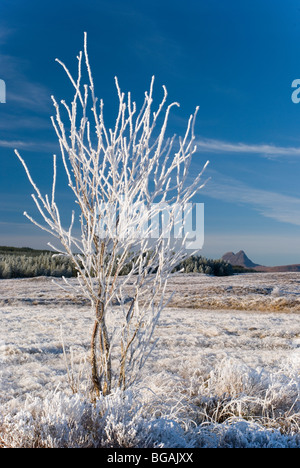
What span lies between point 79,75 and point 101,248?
4.60ft

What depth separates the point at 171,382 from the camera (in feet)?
13.8

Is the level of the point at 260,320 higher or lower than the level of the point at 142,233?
lower

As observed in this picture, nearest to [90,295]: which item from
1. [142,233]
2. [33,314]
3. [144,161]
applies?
[142,233]

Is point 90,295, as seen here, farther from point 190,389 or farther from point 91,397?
point 190,389

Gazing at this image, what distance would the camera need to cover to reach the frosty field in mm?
2926

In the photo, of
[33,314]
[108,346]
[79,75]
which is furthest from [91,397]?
[33,314]

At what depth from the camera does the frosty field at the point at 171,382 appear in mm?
2926

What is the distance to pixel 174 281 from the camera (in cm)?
1332

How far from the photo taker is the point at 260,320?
7.94 m
